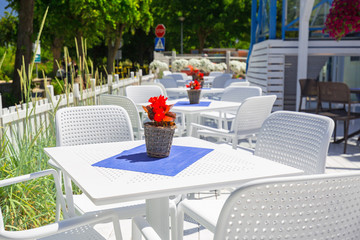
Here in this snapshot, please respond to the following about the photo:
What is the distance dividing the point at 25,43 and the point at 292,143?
36.2ft

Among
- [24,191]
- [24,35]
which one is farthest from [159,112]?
[24,35]

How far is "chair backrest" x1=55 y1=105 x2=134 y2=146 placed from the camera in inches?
108

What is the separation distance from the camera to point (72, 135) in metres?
2.78

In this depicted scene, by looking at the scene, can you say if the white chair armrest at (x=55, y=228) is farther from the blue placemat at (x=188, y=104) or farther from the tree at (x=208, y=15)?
the tree at (x=208, y=15)

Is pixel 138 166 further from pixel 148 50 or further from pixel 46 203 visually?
pixel 148 50

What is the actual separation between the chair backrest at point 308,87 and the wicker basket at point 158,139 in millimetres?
5660

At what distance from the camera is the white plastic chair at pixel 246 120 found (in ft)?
12.4

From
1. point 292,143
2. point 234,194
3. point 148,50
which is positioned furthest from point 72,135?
point 148,50

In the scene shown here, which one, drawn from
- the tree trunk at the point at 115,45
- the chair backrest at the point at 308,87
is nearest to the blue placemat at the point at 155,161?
the chair backrest at the point at 308,87

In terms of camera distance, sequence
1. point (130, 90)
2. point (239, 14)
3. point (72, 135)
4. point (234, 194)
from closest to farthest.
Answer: point (234, 194) < point (72, 135) < point (130, 90) < point (239, 14)

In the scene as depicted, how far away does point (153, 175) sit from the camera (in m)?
1.71

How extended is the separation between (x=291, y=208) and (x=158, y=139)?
2.96 feet

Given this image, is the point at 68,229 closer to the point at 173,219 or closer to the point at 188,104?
the point at 173,219

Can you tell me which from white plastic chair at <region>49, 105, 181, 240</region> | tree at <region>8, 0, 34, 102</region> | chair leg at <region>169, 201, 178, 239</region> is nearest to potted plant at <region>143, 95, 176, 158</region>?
chair leg at <region>169, 201, 178, 239</region>
